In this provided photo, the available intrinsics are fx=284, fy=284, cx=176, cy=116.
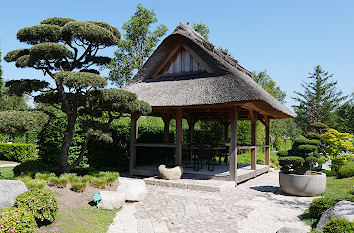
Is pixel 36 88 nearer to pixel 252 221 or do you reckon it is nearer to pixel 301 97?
pixel 252 221

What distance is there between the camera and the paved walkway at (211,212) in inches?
202

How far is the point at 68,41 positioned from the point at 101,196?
473 centimetres

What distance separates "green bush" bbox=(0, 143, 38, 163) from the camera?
53.5 feet

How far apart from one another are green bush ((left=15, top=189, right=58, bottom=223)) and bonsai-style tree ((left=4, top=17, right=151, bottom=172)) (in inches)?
122

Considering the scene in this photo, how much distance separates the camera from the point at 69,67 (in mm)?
8727

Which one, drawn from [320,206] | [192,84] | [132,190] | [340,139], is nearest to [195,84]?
[192,84]

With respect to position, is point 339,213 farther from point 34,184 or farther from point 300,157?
point 34,184

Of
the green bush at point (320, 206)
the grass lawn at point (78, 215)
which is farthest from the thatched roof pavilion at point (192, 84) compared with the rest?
the grass lawn at point (78, 215)

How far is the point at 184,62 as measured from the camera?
11562 mm

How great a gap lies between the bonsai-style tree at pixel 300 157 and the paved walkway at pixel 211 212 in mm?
829

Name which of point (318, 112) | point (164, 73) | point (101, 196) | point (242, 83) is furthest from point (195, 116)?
point (318, 112)

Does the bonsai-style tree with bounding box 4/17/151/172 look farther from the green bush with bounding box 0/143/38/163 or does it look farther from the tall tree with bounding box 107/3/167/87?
the tall tree with bounding box 107/3/167/87

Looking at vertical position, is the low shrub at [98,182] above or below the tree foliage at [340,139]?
below

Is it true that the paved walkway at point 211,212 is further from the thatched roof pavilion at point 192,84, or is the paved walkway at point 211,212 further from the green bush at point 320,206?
the thatched roof pavilion at point 192,84
